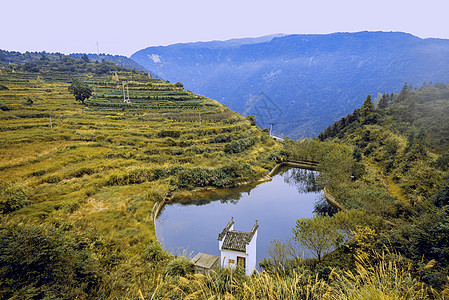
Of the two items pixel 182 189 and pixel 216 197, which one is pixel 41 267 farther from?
pixel 182 189

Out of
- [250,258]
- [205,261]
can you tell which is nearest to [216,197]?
[250,258]

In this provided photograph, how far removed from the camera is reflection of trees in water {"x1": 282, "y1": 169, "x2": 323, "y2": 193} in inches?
967

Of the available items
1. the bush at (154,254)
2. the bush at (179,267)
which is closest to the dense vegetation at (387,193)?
the bush at (179,267)

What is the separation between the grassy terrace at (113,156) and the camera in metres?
13.8

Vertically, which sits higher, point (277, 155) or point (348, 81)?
point (348, 81)

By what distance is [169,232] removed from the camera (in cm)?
1551

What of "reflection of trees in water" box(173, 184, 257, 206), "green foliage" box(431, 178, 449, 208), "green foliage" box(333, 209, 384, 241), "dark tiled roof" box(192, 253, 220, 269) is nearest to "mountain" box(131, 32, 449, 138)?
"reflection of trees in water" box(173, 184, 257, 206)

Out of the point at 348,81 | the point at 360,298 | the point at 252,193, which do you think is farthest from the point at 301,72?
the point at 360,298

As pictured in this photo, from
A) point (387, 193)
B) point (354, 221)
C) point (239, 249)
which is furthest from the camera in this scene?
point (387, 193)

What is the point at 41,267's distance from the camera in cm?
513

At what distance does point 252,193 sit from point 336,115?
238 feet

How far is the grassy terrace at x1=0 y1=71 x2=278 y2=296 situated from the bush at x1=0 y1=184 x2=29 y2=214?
1.27 ft

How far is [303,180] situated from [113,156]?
2389cm

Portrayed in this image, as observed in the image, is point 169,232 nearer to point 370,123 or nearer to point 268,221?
point 268,221
